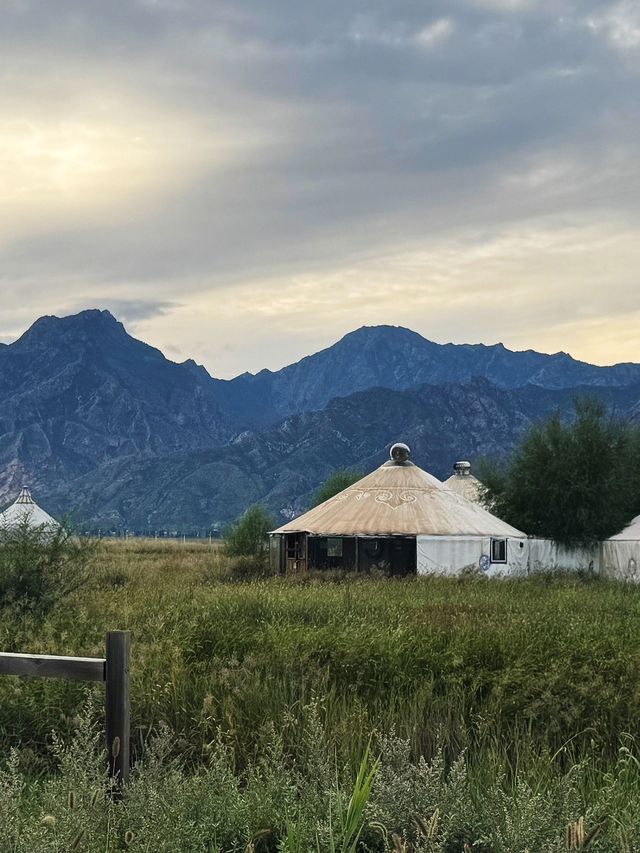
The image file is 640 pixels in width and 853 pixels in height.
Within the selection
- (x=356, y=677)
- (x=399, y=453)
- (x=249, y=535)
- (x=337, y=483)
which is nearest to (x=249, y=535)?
(x=249, y=535)

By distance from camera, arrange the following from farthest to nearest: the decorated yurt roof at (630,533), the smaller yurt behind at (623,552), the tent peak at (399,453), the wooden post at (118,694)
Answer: the tent peak at (399,453), the decorated yurt roof at (630,533), the smaller yurt behind at (623,552), the wooden post at (118,694)

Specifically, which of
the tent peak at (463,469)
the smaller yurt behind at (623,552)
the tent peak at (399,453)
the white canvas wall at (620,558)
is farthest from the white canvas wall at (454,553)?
the tent peak at (463,469)

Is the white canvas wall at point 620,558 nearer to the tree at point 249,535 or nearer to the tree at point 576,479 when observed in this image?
the tree at point 576,479

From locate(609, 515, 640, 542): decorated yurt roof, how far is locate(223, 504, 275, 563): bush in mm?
18792

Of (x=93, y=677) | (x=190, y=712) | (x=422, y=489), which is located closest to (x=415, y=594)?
(x=190, y=712)

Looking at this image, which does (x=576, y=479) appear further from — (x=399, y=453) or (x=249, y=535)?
(x=249, y=535)

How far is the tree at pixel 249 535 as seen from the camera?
5097cm

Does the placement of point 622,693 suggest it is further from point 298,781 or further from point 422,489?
point 422,489

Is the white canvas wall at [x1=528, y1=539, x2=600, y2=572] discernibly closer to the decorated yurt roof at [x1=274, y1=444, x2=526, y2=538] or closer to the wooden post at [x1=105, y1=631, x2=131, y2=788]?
the decorated yurt roof at [x1=274, y1=444, x2=526, y2=538]

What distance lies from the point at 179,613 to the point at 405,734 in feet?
16.8

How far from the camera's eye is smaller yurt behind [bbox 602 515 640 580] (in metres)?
36.0

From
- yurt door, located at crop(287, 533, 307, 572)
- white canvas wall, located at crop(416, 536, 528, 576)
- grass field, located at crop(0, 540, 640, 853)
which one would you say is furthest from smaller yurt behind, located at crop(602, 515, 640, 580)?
grass field, located at crop(0, 540, 640, 853)

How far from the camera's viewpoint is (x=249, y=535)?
51.8 m

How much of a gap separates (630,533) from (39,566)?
2797cm
